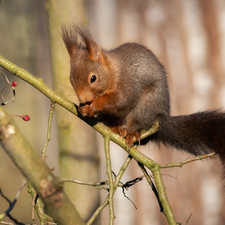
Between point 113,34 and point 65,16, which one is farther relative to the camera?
point 113,34

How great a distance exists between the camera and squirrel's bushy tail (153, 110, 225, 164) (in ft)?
5.09

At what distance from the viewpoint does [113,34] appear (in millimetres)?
2461

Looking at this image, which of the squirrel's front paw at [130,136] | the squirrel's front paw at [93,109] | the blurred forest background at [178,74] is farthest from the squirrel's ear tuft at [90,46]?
the blurred forest background at [178,74]

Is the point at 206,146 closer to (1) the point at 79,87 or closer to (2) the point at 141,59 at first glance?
(2) the point at 141,59

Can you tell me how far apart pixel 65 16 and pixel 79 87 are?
0.64 m

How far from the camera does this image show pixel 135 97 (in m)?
1.60

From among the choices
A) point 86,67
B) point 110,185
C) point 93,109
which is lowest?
point 110,185

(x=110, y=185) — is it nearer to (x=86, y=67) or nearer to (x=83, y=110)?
(x=83, y=110)

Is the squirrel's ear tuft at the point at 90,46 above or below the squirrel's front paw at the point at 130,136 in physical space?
above

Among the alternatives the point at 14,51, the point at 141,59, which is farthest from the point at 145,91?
the point at 14,51

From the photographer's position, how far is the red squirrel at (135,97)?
1.43 meters

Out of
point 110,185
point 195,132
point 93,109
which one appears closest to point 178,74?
point 195,132

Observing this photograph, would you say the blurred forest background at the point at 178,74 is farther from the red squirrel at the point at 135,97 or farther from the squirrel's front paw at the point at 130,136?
the squirrel's front paw at the point at 130,136

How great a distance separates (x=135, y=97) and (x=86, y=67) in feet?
1.17
